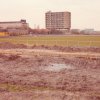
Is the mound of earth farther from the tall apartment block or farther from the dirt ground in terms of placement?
the tall apartment block

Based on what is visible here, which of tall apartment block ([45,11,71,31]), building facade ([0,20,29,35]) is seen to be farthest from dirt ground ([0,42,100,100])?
tall apartment block ([45,11,71,31])

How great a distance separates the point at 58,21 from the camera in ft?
620

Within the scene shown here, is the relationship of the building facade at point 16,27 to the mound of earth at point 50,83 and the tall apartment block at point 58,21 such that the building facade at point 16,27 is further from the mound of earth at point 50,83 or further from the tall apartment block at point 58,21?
the mound of earth at point 50,83

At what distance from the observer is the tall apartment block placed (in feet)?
610

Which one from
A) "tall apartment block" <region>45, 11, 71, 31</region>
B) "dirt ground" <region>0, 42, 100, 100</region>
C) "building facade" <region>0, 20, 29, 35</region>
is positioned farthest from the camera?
→ "tall apartment block" <region>45, 11, 71, 31</region>

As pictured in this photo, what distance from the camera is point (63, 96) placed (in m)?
12.1

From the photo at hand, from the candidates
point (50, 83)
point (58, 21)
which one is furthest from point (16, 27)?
point (50, 83)

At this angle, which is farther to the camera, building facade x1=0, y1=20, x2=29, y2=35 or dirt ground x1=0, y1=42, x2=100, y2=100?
building facade x1=0, y1=20, x2=29, y2=35

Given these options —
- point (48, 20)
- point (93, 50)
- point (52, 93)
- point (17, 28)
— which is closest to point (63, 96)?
point (52, 93)

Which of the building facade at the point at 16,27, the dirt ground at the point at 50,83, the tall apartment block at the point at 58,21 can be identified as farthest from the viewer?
the tall apartment block at the point at 58,21

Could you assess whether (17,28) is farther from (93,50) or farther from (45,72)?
(45,72)

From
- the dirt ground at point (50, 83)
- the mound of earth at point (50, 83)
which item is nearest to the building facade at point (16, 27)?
the dirt ground at point (50, 83)

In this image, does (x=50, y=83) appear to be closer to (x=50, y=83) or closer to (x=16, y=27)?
(x=50, y=83)

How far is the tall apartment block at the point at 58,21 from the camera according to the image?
186000 mm
